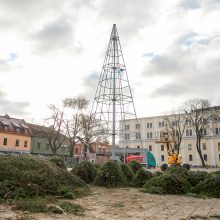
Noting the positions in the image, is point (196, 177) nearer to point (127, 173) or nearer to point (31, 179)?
point (127, 173)

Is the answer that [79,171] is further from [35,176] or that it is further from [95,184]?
[35,176]

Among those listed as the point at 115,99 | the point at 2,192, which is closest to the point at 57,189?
the point at 2,192

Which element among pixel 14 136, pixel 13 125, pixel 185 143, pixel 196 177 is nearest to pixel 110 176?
pixel 196 177

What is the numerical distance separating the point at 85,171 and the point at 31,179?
17.9 feet

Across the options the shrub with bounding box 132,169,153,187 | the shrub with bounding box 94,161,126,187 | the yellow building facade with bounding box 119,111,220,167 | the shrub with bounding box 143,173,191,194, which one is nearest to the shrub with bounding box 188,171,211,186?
the shrub with bounding box 143,173,191,194

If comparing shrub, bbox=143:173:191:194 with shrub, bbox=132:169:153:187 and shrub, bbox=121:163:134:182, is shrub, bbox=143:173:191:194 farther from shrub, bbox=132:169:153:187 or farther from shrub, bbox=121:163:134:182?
shrub, bbox=121:163:134:182

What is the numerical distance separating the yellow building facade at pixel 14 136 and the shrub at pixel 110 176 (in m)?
40.5

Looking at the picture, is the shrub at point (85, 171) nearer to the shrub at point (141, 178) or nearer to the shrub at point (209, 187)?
the shrub at point (141, 178)

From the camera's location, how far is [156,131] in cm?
6712

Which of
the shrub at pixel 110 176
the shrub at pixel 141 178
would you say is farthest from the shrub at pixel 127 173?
the shrub at pixel 110 176

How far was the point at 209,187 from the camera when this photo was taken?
10195 millimetres

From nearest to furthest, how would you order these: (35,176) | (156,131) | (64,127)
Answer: (35,176)
(64,127)
(156,131)

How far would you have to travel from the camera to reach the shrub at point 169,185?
1012 cm

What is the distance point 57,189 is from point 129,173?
20.0 feet
